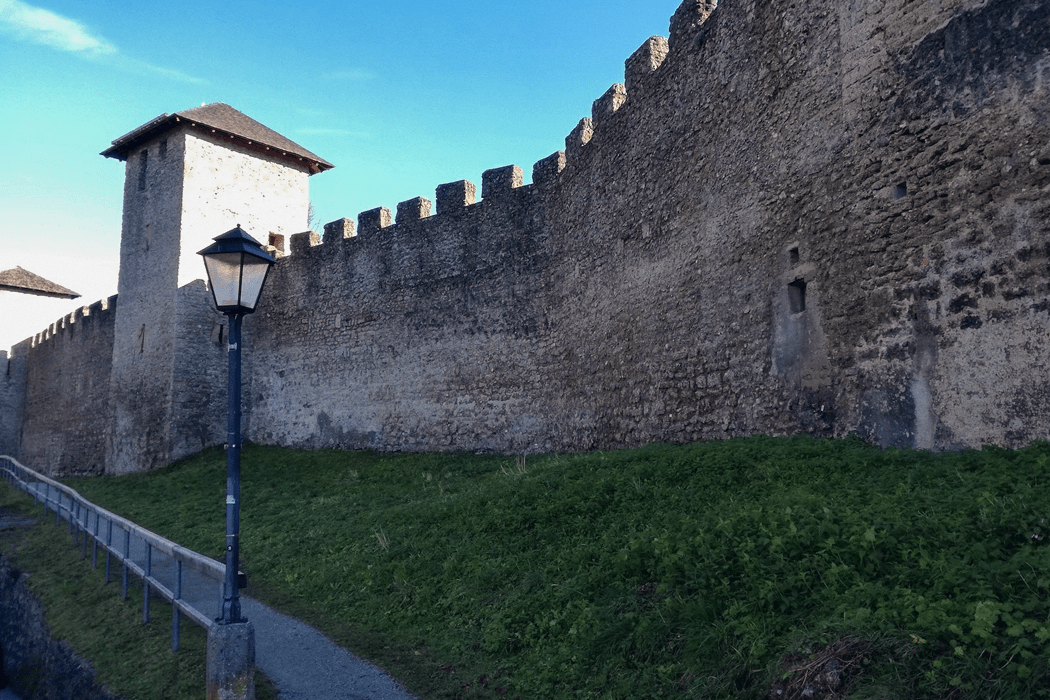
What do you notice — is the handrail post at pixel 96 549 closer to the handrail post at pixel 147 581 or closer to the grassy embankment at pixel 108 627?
the grassy embankment at pixel 108 627

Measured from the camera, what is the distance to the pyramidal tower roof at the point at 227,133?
66.1 ft

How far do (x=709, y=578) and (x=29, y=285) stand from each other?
3245 centimetres

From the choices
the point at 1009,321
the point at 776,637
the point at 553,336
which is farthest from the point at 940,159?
the point at 553,336

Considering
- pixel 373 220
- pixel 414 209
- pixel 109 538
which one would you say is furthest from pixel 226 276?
pixel 373 220

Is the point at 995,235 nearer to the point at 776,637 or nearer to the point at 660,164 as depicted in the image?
the point at 776,637

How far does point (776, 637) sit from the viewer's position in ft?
14.4

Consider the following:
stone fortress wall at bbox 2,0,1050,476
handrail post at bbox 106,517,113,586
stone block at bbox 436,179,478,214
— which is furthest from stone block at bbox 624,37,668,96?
handrail post at bbox 106,517,113,586

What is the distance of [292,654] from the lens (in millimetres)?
6457

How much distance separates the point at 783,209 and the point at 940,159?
2168 mm

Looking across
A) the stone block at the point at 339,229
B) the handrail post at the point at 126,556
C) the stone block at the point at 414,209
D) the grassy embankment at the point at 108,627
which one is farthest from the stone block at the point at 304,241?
the handrail post at the point at 126,556

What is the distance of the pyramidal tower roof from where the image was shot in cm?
2014

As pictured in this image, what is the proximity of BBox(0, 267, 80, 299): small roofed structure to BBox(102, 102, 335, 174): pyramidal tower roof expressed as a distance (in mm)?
10816

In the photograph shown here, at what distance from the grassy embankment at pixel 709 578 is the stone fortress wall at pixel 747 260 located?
890mm

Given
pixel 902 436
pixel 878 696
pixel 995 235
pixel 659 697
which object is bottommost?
pixel 659 697
